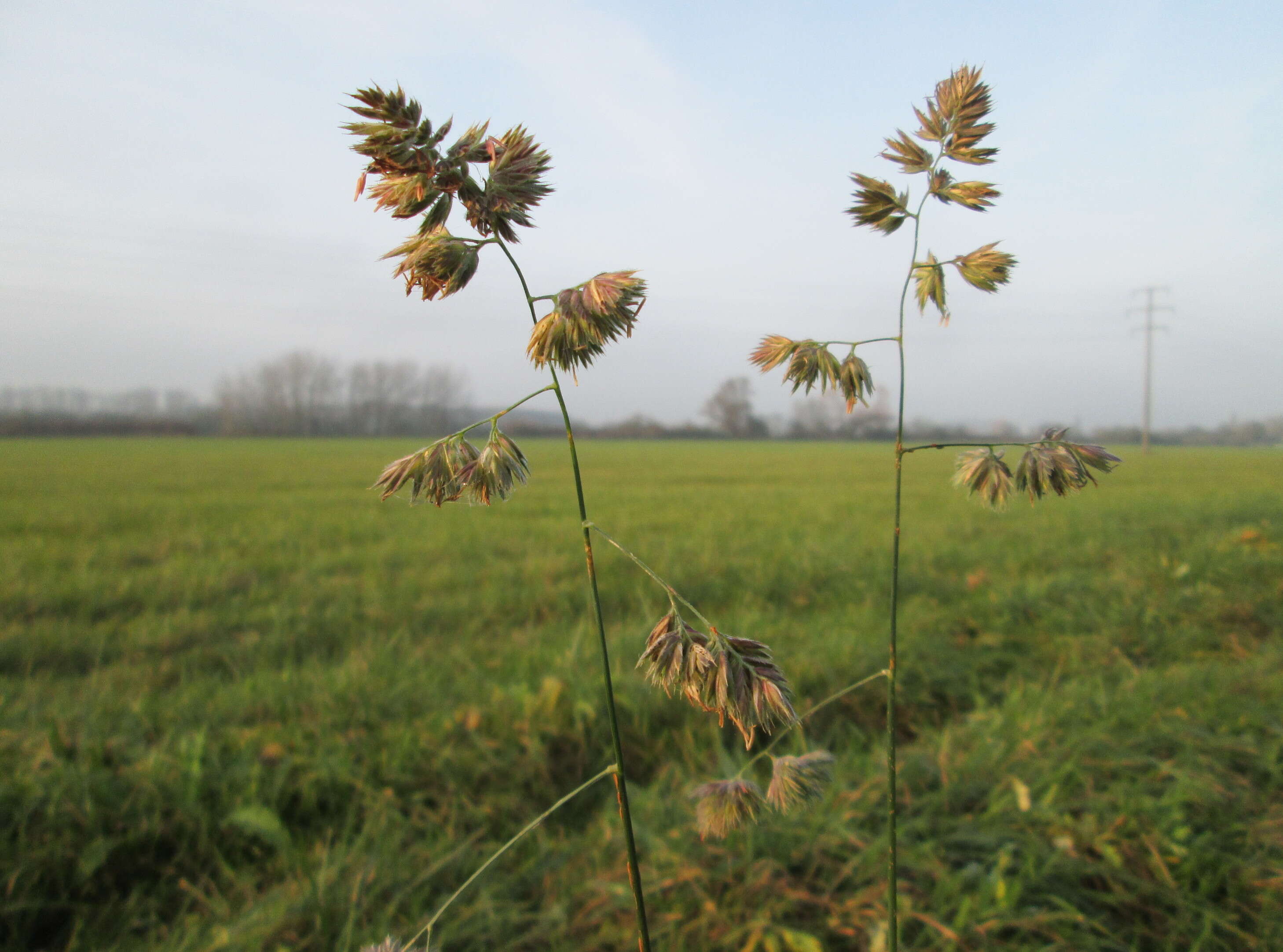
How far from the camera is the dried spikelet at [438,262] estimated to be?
0.66m

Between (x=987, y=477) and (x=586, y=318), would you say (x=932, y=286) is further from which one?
(x=586, y=318)

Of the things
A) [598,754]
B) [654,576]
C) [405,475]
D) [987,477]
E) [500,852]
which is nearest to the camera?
[500,852]

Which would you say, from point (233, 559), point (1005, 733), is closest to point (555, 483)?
point (233, 559)

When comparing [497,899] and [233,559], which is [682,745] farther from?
[233,559]

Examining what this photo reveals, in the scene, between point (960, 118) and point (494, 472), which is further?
point (960, 118)

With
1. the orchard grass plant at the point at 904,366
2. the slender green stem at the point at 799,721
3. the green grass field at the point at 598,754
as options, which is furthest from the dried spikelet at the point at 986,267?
the green grass field at the point at 598,754

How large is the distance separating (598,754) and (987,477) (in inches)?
110

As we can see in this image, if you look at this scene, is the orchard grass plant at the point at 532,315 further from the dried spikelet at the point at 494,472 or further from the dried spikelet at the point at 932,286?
the dried spikelet at the point at 932,286

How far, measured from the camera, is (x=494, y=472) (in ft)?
2.29

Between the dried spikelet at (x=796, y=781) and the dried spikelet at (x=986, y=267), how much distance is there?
732mm

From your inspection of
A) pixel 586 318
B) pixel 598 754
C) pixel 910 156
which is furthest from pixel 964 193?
pixel 598 754

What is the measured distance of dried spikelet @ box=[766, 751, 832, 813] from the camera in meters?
0.96

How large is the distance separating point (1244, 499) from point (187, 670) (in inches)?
679

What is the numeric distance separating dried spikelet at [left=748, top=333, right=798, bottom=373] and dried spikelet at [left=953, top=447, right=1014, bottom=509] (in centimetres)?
31
